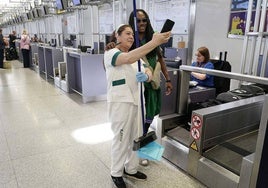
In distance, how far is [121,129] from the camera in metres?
1.74

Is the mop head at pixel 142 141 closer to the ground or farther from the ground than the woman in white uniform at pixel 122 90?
closer to the ground

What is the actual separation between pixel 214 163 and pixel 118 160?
0.78 metres

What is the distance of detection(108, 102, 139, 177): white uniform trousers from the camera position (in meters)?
1.71

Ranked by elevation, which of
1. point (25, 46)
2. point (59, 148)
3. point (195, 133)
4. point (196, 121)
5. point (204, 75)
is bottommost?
point (59, 148)

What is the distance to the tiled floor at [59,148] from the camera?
2018mm

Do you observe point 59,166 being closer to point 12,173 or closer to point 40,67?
point 12,173

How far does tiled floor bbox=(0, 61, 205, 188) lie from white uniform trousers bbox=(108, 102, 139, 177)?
0.29 m

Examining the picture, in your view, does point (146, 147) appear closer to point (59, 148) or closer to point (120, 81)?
point (120, 81)

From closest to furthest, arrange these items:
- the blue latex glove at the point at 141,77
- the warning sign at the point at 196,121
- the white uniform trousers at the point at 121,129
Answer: the blue latex glove at the point at 141,77 < the white uniform trousers at the point at 121,129 < the warning sign at the point at 196,121

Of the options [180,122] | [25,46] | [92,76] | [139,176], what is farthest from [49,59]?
[139,176]

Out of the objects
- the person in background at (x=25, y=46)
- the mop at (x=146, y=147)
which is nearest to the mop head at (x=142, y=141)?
the mop at (x=146, y=147)

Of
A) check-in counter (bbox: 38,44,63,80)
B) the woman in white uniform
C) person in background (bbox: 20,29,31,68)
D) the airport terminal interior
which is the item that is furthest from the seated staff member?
person in background (bbox: 20,29,31,68)

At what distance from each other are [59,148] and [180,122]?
1399mm

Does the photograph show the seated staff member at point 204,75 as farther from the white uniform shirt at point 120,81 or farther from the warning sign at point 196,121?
the white uniform shirt at point 120,81
